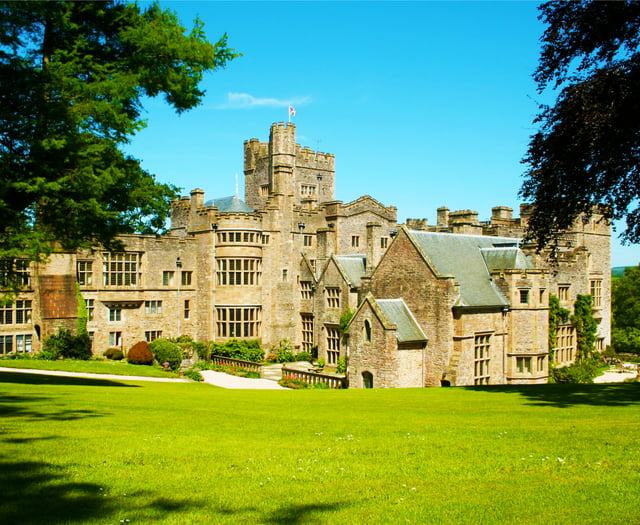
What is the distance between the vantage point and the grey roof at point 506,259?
32.4 metres

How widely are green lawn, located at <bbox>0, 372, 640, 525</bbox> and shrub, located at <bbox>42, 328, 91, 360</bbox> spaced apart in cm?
2351

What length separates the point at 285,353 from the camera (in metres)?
45.1

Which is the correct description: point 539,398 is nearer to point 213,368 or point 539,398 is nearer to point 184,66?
point 184,66

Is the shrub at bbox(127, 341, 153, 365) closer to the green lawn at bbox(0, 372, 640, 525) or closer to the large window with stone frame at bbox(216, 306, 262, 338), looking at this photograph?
the large window with stone frame at bbox(216, 306, 262, 338)

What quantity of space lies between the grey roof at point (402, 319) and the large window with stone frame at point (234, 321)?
56.6 feet

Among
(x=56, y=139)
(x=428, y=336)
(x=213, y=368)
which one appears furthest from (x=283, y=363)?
(x=56, y=139)

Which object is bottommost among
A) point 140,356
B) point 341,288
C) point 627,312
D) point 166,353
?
point 140,356

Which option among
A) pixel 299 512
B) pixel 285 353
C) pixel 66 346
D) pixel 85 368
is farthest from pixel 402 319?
pixel 299 512

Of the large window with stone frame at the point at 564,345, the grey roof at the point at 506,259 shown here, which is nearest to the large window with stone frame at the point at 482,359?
the grey roof at the point at 506,259

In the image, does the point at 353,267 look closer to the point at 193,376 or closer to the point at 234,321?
the point at 234,321

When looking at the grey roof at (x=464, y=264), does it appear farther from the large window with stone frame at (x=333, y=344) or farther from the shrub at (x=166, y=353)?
the shrub at (x=166, y=353)

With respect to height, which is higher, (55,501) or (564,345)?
(55,501)

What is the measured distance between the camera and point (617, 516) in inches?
265

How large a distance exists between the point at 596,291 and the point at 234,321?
2706 cm
